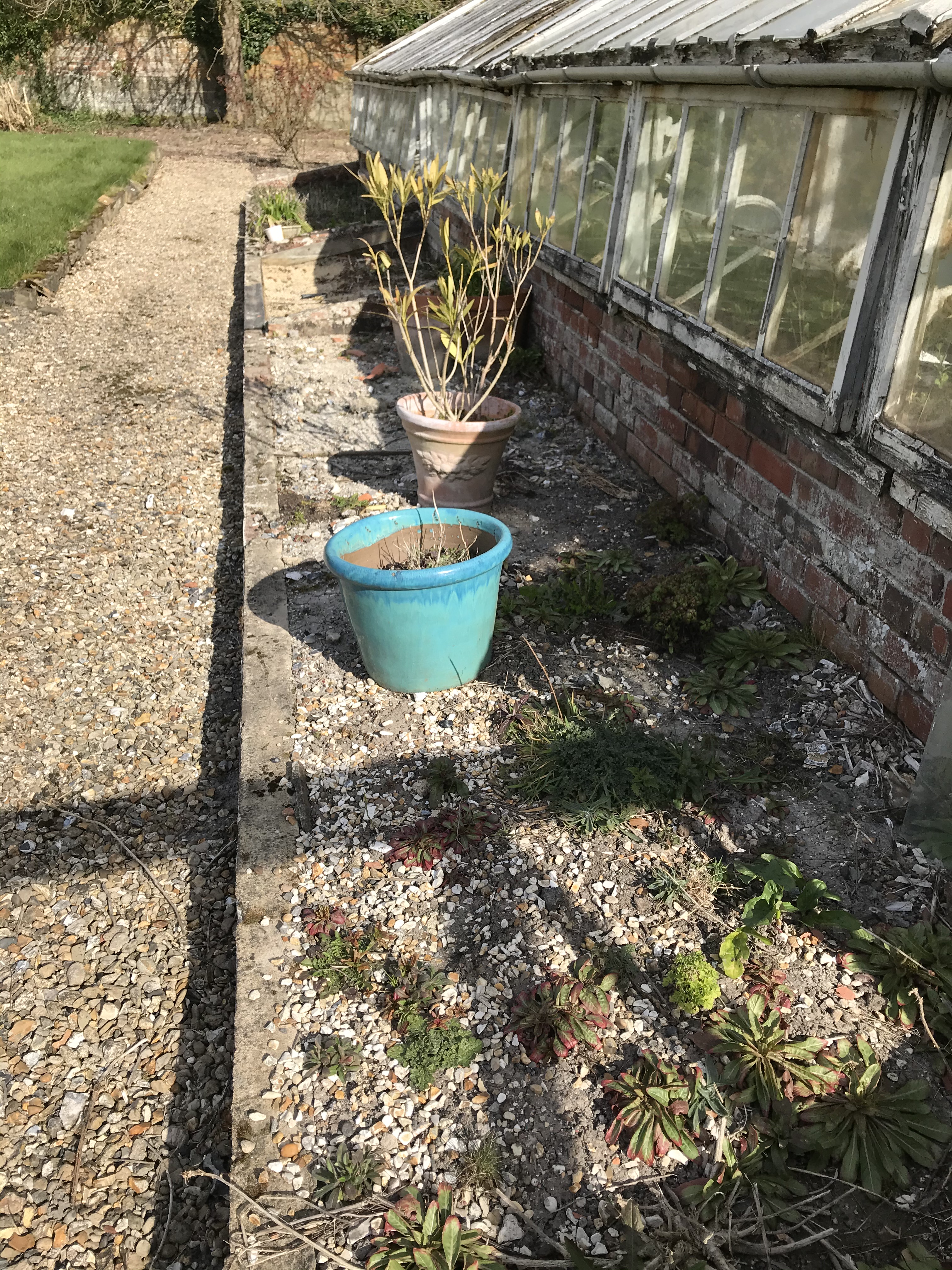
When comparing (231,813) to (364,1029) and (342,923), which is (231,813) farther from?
Answer: (364,1029)

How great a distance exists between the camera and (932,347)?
9.77 feet

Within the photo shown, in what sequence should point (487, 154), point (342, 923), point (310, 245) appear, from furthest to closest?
1. point (310, 245)
2. point (487, 154)
3. point (342, 923)

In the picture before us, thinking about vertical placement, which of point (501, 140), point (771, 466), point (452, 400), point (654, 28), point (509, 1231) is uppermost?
point (654, 28)

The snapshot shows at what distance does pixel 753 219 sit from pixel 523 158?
3.98 m

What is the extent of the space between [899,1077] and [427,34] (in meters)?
14.4

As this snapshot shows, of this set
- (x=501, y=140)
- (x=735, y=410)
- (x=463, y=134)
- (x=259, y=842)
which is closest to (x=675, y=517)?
(x=735, y=410)

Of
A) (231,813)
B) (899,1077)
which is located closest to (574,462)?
(231,813)

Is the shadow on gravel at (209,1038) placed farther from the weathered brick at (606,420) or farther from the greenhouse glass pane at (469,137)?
the greenhouse glass pane at (469,137)

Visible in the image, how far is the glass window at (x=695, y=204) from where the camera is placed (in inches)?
167

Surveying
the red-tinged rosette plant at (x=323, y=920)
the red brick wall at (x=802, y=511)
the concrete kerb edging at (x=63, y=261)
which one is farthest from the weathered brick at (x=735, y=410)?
the concrete kerb edging at (x=63, y=261)

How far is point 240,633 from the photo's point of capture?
15.0 ft

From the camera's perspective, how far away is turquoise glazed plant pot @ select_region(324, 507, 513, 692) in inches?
134

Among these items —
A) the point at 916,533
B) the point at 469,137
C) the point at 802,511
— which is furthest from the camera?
the point at 469,137

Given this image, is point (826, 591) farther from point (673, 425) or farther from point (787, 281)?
point (673, 425)
